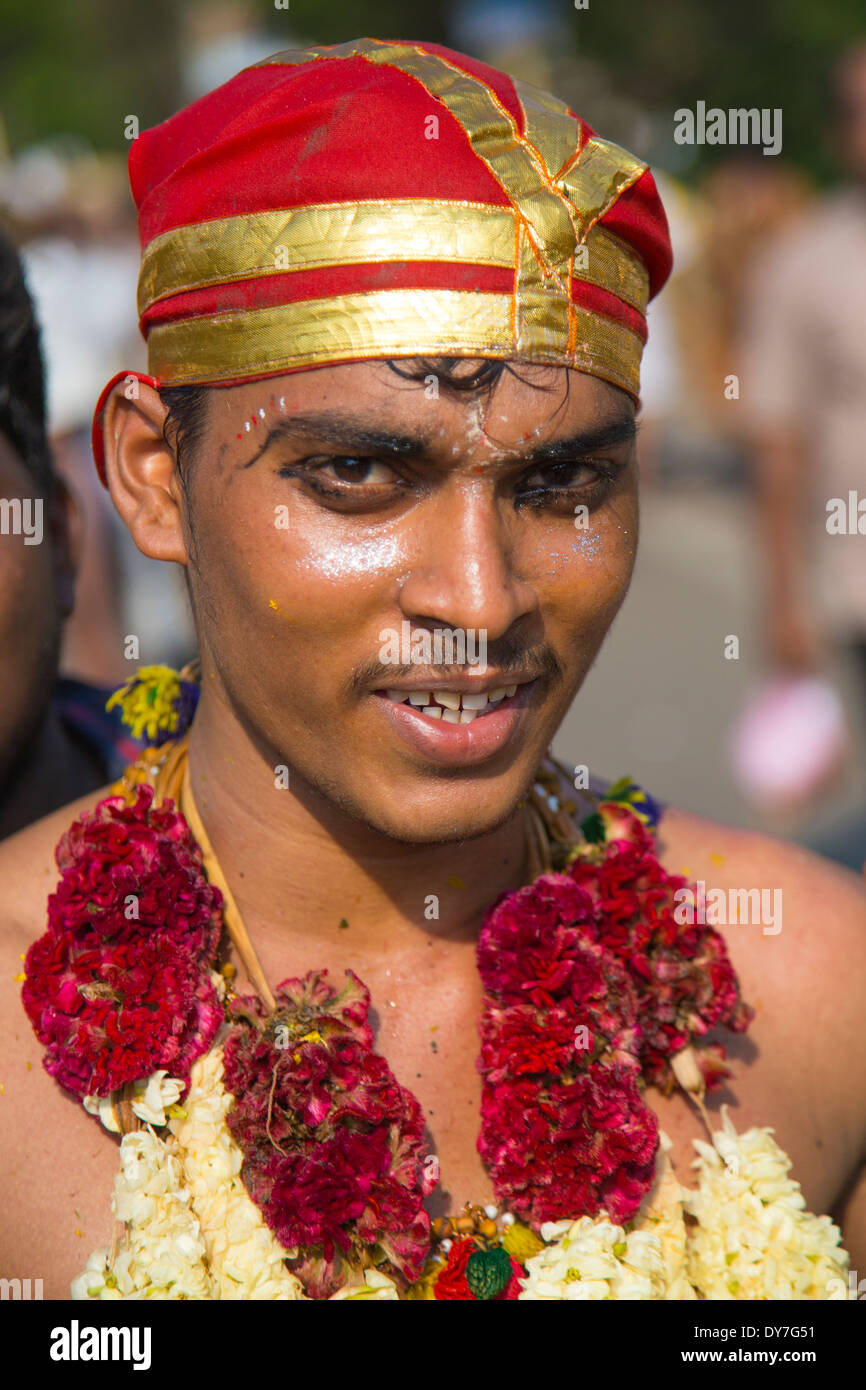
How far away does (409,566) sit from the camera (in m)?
2.17

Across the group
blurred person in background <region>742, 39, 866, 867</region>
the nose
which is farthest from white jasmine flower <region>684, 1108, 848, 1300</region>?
blurred person in background <region>742, 39, 866, 867</region>

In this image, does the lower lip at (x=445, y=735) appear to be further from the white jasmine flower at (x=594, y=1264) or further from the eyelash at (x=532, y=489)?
the white jasmine flower at (x=594, y=1264)

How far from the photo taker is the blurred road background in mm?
6641

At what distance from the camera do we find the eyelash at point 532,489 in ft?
7.15

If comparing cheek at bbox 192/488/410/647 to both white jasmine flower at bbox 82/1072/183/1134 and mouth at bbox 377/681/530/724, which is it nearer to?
mouth at bbox 377/681/530/724

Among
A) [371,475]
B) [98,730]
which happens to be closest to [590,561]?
[371,475]

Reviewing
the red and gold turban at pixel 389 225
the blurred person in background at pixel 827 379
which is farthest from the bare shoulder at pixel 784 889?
the blurred person in background at pixel 827 379

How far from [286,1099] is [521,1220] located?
44cm

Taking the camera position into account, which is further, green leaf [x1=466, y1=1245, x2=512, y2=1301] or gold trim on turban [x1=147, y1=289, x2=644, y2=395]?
green leaf [x1=466, y1=1245, x2=512, y2=1301]

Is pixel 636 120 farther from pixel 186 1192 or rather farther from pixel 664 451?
pixel 186 1192

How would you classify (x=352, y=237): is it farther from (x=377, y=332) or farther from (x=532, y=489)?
(x=532, y=489)

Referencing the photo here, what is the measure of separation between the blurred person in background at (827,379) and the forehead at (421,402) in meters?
4.48

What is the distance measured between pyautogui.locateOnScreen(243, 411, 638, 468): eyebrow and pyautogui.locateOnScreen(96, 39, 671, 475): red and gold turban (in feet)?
0.29
